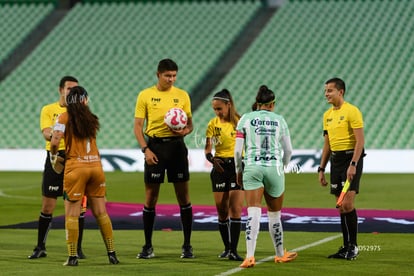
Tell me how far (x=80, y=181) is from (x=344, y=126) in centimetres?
325

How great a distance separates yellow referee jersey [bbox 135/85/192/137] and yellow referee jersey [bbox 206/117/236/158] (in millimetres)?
394

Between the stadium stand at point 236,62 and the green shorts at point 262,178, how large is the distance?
21206 mm

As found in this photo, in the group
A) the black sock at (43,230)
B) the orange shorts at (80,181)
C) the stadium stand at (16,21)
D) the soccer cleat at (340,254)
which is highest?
the stadium stand at (16,21)

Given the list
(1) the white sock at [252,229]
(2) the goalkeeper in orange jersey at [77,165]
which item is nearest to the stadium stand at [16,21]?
(2) the goalkeeper in orange jersey at [77,165]

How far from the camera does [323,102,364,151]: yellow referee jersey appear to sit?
11.2 metres

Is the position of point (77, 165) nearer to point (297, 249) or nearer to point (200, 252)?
point (200, 252)

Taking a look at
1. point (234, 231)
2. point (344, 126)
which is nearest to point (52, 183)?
point (234, 231)

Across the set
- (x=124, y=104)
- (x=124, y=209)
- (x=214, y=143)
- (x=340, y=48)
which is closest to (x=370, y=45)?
(x=340, y=48)

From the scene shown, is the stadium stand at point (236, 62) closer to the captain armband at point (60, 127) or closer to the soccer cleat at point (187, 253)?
the soccer cleat at point (187, 253)

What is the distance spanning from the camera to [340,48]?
35969mm

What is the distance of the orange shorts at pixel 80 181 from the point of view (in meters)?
10.3

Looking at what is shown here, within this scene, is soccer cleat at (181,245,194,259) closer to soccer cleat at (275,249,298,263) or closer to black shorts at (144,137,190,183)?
black shorts at (144,137,190,183)

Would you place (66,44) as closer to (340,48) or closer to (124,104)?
(124,104)

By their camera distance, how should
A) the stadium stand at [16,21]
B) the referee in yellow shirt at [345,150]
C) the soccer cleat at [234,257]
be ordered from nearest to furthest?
the soccer cleat at [234,257]
the referee in yellow shirt at [345,150]
the stadium stand at [16,21]
